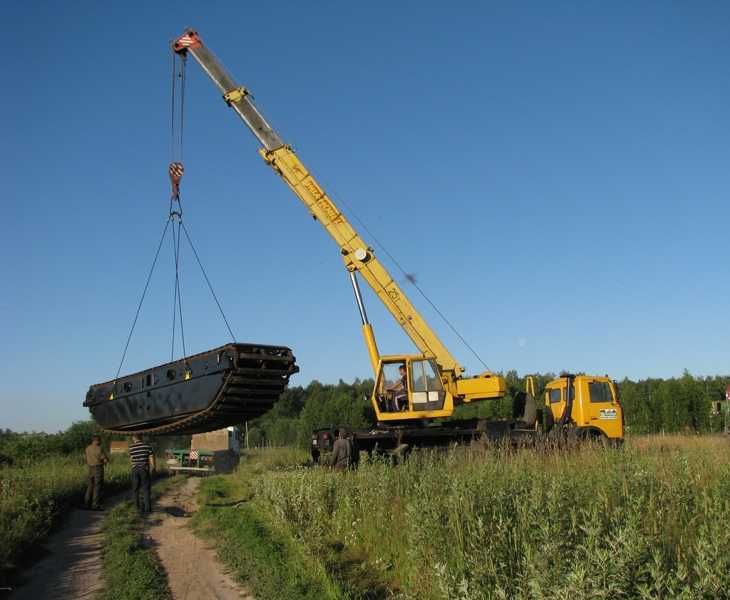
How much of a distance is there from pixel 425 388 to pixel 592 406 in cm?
476

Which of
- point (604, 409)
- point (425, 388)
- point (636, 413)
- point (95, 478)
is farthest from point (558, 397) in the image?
point (636, 413)

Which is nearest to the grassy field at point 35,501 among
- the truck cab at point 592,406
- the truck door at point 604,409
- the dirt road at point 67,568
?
the dirt road at point 67,568

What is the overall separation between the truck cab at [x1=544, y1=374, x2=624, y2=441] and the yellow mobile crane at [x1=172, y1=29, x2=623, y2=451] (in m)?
0.03

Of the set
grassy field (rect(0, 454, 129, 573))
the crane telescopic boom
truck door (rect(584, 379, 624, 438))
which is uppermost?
the crane telescopic boom

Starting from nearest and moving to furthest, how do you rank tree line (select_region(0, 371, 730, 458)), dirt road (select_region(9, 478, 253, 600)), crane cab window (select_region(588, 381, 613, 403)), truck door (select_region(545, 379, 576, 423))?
dirt road (select_region(9, 478, 253, 600)), crane cab window (select_region(588, 381, 613, 403)), truck door (select_region(545, 379, 576, 423)), tree line (select_region(0, 371, 730, 458))

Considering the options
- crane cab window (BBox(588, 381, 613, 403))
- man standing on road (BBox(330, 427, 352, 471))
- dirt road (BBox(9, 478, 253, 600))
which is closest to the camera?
dirt road (BBox(9, 478, 253, 600))

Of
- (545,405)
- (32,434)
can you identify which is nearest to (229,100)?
(545,405)

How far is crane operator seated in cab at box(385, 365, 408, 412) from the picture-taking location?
17.8m

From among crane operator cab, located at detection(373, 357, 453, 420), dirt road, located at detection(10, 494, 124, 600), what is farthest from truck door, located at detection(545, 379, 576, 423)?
dirt road, located at detection(10, 494, 124, 600)

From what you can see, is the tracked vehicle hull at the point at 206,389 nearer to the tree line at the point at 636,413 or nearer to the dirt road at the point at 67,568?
the dirt road at the point at 67,568

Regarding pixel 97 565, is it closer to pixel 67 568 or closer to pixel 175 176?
pixel 67 568

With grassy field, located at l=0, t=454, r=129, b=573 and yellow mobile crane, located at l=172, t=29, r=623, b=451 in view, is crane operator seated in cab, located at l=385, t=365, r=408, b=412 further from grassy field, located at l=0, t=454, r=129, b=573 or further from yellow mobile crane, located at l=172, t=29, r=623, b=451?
grassy field, located at l=0, t=454, r=129, b=573

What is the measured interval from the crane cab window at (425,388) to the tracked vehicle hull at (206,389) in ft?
16.0

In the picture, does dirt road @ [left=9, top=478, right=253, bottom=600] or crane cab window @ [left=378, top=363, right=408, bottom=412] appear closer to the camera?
dirt road @ [left=9, top=478, right=253, bottom=600]
